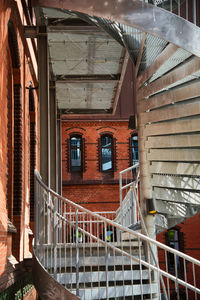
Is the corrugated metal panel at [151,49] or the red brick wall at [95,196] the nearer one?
the corrugated metal panel at [151,49]

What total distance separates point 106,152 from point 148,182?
33.4 ft

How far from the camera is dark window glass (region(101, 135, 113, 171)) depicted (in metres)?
16.5

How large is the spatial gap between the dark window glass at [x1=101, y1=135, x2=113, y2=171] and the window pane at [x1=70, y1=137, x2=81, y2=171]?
3.11 feet

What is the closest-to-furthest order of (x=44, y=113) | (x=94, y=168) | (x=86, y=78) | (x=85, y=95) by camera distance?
(x=44, y=113) < (x=86, y=78) < (x=85, y=95) < (x=94, y=168)

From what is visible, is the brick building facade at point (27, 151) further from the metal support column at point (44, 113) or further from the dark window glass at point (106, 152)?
the metal support column at point (44, 113)

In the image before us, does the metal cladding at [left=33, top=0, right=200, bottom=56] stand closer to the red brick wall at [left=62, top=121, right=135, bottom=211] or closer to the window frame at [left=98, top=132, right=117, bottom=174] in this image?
the red brick wall at [left=62, top=121, right=135, bottom=211]

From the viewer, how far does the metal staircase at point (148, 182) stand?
4.80 meters

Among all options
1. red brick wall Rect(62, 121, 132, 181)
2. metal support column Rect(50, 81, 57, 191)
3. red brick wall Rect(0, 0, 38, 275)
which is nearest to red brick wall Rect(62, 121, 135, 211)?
red brick wall Rect(62, 121, 132, 181)

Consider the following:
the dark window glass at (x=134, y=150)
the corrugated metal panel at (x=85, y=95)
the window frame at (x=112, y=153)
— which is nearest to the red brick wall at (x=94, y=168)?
the window frame at (x=112, y=153)

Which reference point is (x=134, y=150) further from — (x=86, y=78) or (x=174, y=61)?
(x=174, y=61)

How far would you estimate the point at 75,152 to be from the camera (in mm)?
16641

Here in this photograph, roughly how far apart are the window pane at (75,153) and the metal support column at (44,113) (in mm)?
10076

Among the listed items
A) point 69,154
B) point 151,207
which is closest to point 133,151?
point 69,154

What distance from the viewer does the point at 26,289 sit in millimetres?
6477
